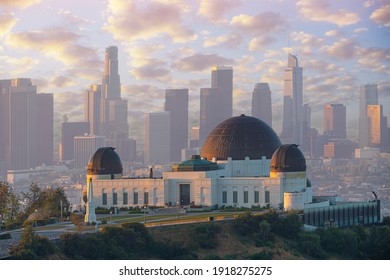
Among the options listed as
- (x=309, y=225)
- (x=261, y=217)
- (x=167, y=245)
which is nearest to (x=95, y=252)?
(x=167, y=245)

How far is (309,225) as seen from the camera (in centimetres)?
15025

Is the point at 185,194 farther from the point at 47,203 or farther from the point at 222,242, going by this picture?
the point at 222,242

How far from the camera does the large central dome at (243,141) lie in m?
178

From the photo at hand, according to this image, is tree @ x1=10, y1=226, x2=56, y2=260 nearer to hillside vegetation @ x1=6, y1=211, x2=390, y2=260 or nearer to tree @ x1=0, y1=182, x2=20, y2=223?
hillside vegetation @ x1=6, y1=211, x2=390, y2=260

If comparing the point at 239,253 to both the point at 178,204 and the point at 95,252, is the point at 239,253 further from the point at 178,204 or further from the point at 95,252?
the point at 178,204

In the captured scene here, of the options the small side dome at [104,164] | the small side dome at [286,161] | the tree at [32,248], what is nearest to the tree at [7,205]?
the small side dome at [104,164]

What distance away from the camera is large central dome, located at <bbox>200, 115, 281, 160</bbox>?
177875mm

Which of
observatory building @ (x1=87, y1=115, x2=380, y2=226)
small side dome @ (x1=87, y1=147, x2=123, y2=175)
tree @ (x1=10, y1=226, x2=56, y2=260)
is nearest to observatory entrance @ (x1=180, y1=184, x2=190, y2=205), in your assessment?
observatory building @ (x1=87, y1=115, x2=380, y2=226)

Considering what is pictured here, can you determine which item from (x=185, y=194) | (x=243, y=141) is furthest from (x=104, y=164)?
(x=243, y=141)

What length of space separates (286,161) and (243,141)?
1569 cm

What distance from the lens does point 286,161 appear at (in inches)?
6442

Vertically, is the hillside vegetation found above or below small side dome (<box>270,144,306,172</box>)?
below

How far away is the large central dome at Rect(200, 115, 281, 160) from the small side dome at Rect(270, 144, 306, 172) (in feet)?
41.2

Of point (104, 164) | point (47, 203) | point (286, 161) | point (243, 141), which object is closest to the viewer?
point (47, 203)
